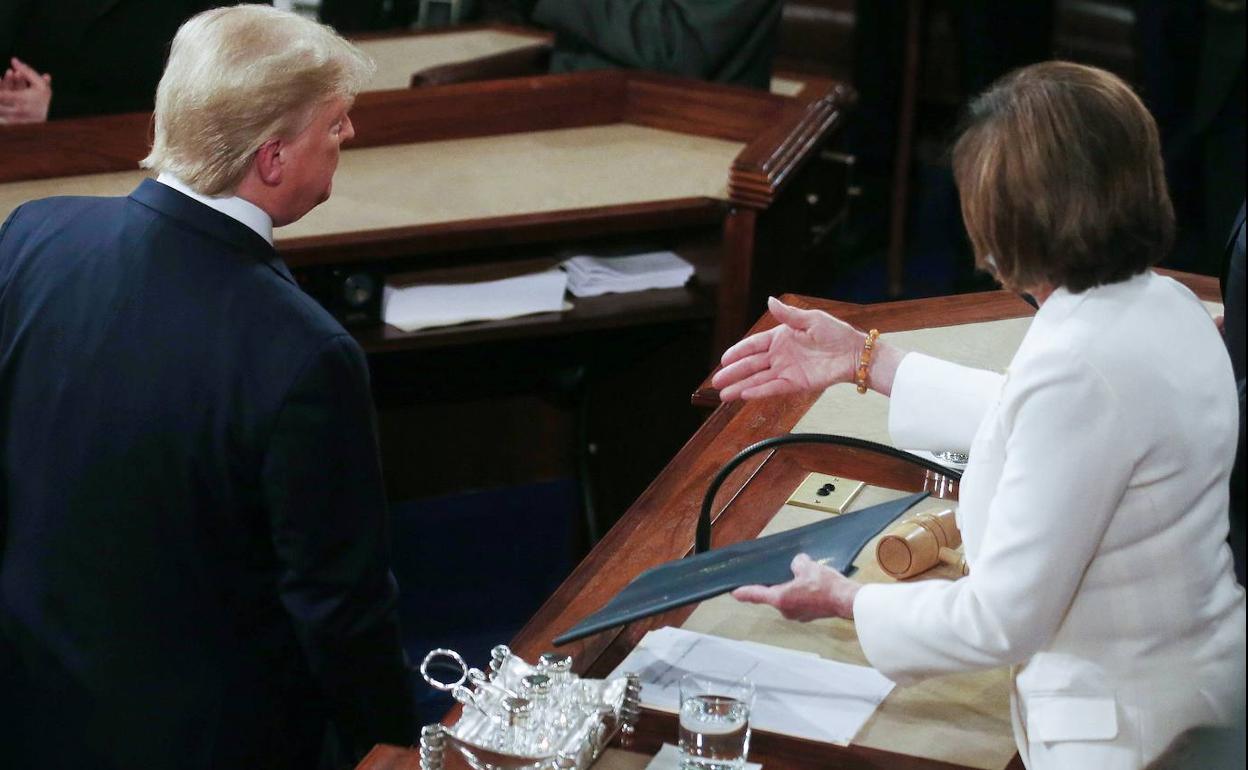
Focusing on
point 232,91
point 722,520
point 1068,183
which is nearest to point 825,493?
point 722,520

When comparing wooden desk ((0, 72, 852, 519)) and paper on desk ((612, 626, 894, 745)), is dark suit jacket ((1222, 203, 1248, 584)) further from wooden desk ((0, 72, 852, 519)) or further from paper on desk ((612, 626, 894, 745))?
wooden desk ((0, 72, 852, 519))

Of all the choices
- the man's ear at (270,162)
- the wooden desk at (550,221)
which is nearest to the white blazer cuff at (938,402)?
the man's ear at (270,162)

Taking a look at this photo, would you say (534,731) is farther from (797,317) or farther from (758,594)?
(797,317)

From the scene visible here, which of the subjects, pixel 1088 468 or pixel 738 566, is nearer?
pixel 1088 468

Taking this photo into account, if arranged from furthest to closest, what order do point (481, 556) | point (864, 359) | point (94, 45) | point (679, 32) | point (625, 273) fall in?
1. point (481, 556)
2. point (679, 32)
3. point (94, 45)
4. point (625, 273)
5. point (864, 359)

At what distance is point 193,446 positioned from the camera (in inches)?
74.8

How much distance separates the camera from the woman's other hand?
157cm

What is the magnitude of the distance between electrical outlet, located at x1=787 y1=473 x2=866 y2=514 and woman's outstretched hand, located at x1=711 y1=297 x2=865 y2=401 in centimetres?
14

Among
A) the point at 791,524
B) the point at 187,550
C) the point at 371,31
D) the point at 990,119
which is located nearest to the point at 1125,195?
the point at 990,119

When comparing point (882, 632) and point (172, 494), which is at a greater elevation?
point (882, 632)

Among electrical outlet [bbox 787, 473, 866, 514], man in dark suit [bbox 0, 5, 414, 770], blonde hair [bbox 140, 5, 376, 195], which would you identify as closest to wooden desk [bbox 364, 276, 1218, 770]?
electrical outlet [bbox 787, 473, 866, 514]

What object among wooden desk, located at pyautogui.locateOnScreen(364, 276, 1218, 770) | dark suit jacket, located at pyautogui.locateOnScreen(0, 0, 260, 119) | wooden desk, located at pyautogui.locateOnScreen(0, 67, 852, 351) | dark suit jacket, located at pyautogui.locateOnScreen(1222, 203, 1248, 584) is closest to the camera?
dark suit jacket, located at pyautogui.locateOnScreen(1222, 203, 1248, 584)

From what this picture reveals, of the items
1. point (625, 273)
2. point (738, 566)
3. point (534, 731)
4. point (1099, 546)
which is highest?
point (1099, 546)

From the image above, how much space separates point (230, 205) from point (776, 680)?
83cm
